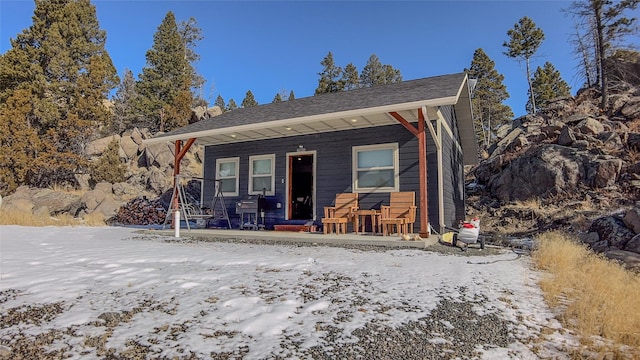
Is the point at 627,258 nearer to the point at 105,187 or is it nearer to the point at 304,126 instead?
the point at 304,126

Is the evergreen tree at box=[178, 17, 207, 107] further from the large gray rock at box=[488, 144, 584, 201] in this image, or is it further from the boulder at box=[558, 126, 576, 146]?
the boulder at box=[558, 126, 576, 146]

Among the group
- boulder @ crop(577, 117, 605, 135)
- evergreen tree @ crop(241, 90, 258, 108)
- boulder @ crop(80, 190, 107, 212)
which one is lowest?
boulder @ crop(80, 190, 107, 212)

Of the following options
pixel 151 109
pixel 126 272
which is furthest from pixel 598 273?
pixel 151 109

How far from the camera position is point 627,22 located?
18734 mm

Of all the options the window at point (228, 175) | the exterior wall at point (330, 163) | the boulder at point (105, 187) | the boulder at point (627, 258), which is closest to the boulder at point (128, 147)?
the boulder at point (105, 187)

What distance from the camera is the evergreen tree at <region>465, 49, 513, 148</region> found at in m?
30.6

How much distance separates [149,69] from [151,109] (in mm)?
3388

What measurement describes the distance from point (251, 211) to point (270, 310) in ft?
22.2

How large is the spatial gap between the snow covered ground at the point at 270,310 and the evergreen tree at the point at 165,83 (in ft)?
77.5

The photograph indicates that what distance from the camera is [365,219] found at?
27.3 ft

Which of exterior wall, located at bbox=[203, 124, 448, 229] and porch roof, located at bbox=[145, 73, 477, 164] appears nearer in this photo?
porch roof, located at bbox=[145, 73, 477, 164]

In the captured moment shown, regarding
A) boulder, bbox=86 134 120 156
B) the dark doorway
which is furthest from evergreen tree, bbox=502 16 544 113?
boulder, bbox=86 134 120 156

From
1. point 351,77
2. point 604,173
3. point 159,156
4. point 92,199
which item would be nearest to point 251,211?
point 92,199

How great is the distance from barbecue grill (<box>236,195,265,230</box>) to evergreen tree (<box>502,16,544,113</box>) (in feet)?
90.4
